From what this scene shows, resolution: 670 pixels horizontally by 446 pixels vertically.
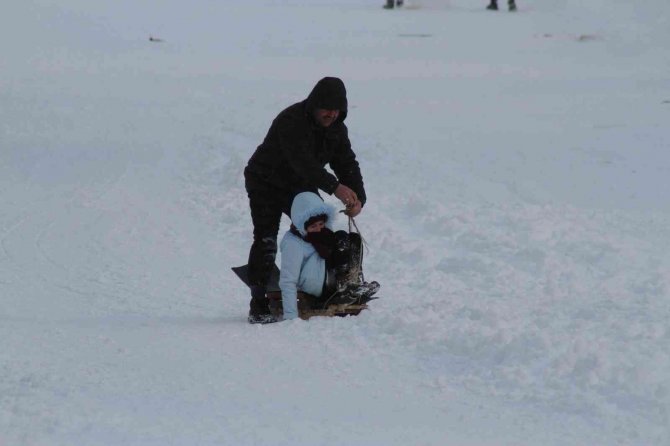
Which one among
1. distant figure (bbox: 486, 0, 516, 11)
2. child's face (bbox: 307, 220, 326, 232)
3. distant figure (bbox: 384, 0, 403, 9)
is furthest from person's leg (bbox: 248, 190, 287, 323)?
distant figure (bbox: 384, 0, 403, 9)

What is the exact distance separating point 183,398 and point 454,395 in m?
1.32

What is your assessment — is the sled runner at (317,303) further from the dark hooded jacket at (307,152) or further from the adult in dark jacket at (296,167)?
the dark hooded jacket at (307,152)

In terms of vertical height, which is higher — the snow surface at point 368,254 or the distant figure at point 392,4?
the distant figure at point 392,4

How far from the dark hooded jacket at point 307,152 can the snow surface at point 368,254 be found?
2.89ft

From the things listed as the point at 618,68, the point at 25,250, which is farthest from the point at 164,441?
the point at 618,68

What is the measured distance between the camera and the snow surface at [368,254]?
4988 mm

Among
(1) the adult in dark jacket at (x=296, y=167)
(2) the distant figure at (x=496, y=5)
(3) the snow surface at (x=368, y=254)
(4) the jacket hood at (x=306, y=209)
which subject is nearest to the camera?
(3) the snow surface at (x=368, y=254)

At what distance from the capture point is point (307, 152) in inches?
257

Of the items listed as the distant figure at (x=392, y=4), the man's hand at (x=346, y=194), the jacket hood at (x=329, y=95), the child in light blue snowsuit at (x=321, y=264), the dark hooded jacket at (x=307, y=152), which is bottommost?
the child in light blue snowsuit at (x=321, y=264)

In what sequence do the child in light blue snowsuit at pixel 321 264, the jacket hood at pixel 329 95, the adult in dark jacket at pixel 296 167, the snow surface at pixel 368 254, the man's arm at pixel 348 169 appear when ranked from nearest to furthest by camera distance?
1. the snow surface at pixel 368 254
2. the jacket hood at pixel 329 95
3. the adult in dark jacket at pixel 296 167
4. the child in light blue snowsuit at pixel 321 264
5. the man's arm at pixel 348 169

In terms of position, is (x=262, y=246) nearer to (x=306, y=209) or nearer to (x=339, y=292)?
(x=306, y=209)

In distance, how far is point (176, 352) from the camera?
612 centimetres

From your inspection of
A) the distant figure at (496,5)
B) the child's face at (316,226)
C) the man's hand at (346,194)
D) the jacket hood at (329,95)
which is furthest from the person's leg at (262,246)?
the distant figure at (496,5)

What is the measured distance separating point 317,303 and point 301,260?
1.10 feet
